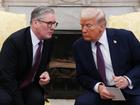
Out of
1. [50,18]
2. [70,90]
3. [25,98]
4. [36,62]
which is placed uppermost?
[50,18]

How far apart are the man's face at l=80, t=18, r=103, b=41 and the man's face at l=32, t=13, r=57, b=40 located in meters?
0.21

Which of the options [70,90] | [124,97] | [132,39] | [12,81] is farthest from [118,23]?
[70,90]

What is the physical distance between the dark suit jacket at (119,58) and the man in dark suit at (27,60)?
285 mm

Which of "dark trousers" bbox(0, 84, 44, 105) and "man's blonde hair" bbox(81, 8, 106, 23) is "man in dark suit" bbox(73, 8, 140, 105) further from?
"dark trousers" bbox(0, 84, 44, 105)

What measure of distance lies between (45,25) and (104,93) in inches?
25.2

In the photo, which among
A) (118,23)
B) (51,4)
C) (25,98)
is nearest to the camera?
(25,98)

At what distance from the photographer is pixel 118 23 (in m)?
3.94

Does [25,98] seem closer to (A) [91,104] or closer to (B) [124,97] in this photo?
(A) [91,104]

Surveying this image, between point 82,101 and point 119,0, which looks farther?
point 119,0

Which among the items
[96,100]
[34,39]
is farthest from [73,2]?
[96,100]

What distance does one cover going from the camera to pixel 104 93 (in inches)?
130

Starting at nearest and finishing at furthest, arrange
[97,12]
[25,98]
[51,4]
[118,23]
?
1. [97,12]
2. [25,98]
3. [118,23]
4. [51,4]

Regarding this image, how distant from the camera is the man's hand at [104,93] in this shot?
3277mm

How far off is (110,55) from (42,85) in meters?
0.59
